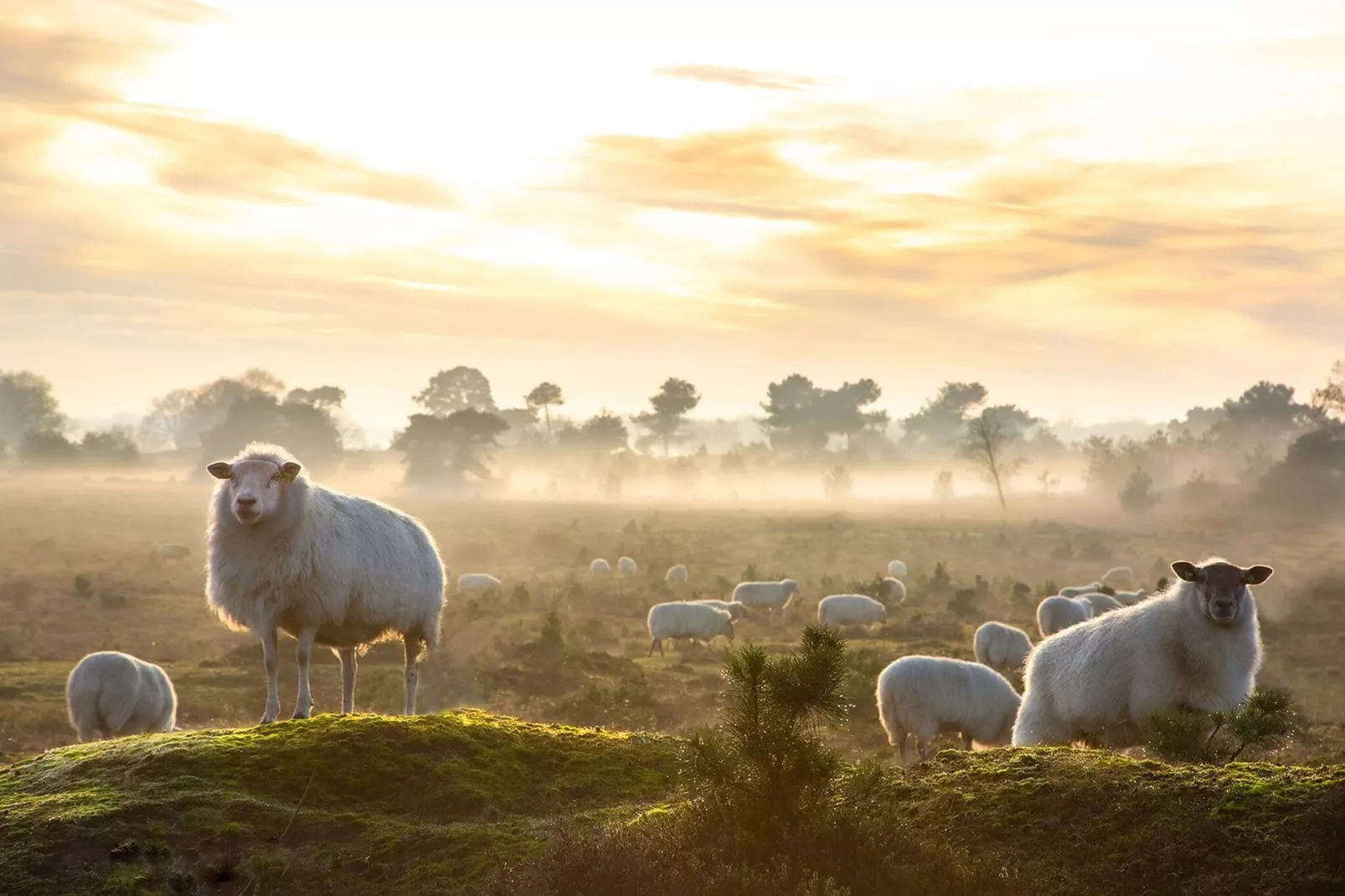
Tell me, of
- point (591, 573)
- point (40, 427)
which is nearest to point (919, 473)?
point (591, 573)

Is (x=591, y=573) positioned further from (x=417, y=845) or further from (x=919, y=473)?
(x=919, y=473)

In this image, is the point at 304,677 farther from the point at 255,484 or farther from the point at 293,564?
the point at 255,484

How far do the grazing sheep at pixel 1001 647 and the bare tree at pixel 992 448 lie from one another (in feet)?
187

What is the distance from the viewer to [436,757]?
8.44 m

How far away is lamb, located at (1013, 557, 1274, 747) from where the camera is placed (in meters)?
10.9

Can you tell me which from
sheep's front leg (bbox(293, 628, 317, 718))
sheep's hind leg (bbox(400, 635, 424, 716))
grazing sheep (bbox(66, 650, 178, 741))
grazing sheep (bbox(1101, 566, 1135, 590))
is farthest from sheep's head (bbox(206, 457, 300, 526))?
grazing sheep (bbox(1101, 566, 1135, 590))

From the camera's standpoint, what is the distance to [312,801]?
25.1 feet

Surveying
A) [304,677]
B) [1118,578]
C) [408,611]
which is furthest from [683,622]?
[304,677]

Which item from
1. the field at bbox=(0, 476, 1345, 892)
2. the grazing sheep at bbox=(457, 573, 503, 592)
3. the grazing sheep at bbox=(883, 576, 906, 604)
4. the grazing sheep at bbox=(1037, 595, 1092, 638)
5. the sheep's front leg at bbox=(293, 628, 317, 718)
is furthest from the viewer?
the grazing sheep at bbox=(457, 573, 503, 592)

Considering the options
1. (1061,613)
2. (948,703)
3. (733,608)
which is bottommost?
(733,608)

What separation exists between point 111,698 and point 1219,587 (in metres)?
15.3

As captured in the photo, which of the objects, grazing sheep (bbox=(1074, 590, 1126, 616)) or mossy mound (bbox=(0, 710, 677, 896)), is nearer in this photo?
mossy mound (bbox=(0, 710, 677, 896))

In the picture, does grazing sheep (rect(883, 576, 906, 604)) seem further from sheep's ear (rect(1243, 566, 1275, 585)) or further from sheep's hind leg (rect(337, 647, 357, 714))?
sheep's hind leg (rect(337, 647, 357, 714))

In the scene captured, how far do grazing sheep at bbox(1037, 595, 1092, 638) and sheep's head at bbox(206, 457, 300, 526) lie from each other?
72.9 feet
